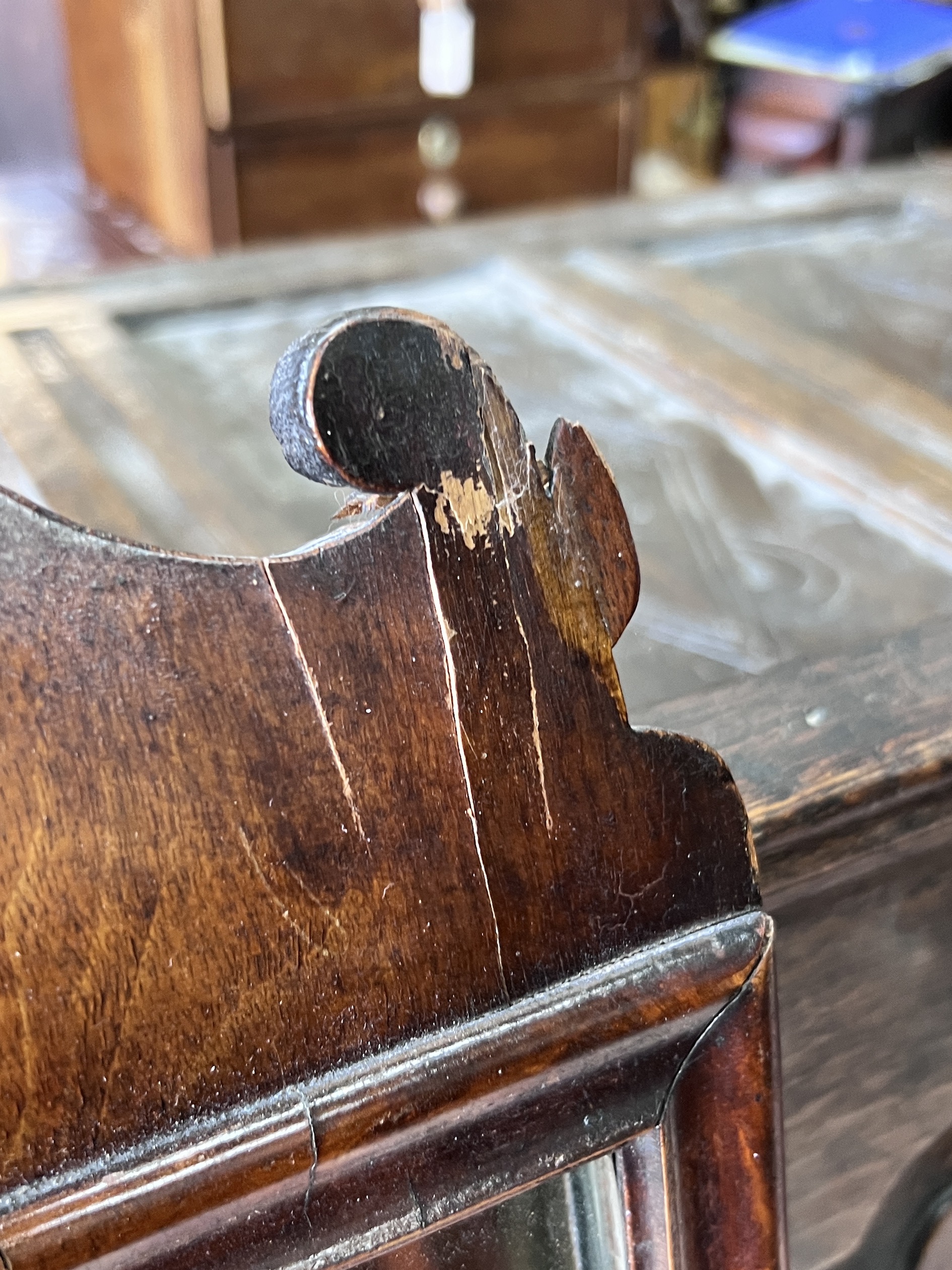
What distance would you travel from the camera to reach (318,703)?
13.6 inches

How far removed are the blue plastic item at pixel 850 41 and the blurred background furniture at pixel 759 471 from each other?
0.93 m

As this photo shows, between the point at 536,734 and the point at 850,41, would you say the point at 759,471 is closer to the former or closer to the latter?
the point at 536,734

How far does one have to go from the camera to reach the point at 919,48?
253 centimetres

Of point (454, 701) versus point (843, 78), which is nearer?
point (454, 701)

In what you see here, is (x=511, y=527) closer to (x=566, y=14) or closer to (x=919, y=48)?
(x=919, y=48)

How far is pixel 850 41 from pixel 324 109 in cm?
114

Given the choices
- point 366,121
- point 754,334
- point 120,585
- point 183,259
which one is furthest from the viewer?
point 366,121

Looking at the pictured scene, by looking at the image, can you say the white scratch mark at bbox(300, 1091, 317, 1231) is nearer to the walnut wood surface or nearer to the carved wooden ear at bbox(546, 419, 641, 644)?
the walnut wood surface

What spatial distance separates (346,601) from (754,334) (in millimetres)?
1050

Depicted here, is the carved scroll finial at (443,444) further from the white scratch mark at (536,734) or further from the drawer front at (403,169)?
the drawer front at (403,169)

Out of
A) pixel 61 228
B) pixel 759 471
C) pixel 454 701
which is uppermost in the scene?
pixel 454 701

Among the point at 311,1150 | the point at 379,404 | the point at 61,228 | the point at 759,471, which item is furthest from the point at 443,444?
the point at 61,228

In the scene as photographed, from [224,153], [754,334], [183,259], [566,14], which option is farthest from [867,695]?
[566,14]

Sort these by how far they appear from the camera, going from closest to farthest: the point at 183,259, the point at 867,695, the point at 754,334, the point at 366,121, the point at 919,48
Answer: the point at 867,695
the point at 754,334
the point at 183,259
the point at 919,48
the point at 366,121
